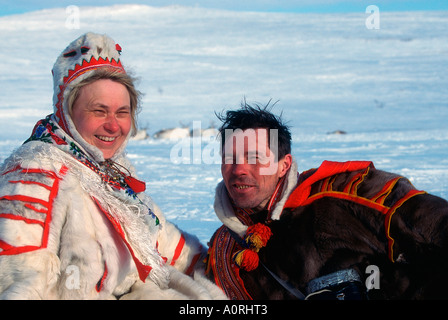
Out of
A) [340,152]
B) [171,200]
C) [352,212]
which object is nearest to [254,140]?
[352,212]

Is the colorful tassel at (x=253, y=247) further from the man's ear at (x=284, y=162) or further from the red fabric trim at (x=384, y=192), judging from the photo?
the red fabric trim at (x=384, y=192)

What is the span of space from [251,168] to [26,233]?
37.6 inches

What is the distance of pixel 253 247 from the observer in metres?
2.31

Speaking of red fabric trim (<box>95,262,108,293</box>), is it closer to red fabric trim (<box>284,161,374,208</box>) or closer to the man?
the man

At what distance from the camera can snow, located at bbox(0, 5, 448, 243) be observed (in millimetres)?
7812

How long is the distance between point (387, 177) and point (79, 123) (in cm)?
124

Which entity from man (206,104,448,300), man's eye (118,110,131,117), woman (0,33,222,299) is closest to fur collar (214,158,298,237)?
man (206,104,448,300)

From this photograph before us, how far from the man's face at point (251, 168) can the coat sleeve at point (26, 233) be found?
2.46ft

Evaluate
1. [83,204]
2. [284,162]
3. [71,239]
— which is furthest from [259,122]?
[71,239]

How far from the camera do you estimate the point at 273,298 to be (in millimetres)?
2297

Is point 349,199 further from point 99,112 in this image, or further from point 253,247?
point 99,112

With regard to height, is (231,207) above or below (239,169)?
below

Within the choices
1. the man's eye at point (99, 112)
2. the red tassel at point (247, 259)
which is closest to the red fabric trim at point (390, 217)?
the red tassel at point (247, 259)

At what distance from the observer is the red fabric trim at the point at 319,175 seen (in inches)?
90.2
